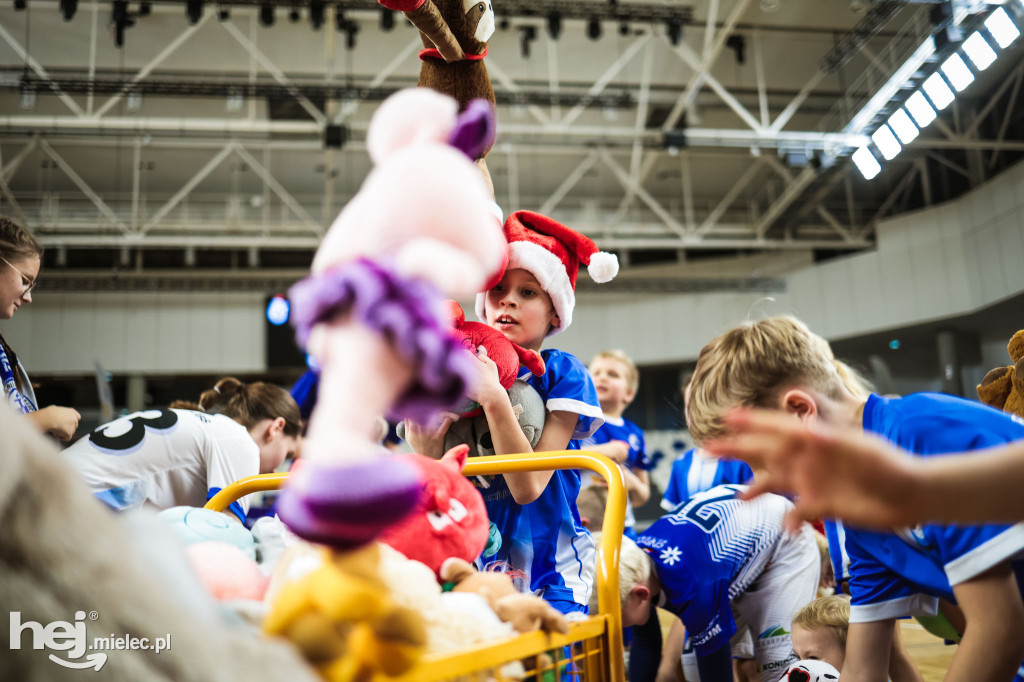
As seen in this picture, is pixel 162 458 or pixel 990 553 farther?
pixel 162 458

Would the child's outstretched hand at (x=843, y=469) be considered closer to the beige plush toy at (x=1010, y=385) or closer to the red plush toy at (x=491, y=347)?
the red plush toy at (x=491, y=347)

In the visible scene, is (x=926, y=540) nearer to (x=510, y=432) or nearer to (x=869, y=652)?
(x=869, y=652)

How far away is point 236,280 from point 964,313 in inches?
370

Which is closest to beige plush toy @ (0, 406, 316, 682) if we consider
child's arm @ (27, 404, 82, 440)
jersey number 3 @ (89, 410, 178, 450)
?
child's arm @ (27, 404, 82, 440)

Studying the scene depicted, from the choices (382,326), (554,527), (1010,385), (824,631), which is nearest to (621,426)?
(824,631)

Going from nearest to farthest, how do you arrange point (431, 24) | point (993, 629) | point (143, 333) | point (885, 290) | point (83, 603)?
1. point (83, 603)
2. point (993, 629)
3. point (431, 24)
4. point (885, 290)
5. point (143, 333)

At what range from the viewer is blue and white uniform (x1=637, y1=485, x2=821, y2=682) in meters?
1.87

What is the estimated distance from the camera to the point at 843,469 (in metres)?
0.57

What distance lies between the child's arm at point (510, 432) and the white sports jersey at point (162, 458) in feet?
2.89

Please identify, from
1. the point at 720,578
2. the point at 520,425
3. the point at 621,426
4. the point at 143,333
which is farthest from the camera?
the point at 143,333

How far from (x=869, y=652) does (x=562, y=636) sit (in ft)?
2.53

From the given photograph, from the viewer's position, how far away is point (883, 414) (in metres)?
0.98

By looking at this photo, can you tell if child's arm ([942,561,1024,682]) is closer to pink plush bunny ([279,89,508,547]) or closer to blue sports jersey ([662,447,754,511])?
pink plush bunny ([279,89,508,547])

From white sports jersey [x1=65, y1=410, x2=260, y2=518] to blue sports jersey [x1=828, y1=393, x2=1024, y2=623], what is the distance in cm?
130
